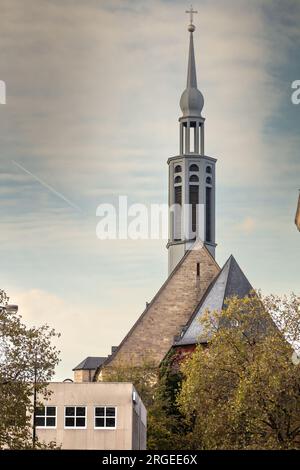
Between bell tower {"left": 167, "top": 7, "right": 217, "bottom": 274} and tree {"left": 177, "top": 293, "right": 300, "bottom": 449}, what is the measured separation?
73053 millimetres

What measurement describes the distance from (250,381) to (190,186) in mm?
89910

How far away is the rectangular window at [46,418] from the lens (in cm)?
8675

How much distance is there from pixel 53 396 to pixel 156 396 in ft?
84.8

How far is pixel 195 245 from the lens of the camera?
136125mm

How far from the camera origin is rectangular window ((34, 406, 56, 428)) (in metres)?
86.8

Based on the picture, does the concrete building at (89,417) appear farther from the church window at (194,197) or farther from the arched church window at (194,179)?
the arched church window at (194,179)

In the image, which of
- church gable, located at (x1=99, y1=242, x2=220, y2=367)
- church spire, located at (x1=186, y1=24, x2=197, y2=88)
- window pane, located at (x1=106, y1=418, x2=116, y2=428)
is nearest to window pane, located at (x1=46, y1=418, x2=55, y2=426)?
window pane, located at (x1=106, y1=418, x2=116, y2=428)

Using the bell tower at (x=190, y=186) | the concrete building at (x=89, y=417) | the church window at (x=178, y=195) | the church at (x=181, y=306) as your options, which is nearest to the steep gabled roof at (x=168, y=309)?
the church at (x=181, y=306)

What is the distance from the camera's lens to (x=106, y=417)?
282 ft

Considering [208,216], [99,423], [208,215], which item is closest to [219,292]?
[208,216]

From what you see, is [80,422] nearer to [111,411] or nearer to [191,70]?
[111,411]

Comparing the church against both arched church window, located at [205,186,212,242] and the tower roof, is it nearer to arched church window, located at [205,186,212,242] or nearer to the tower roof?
arched church window, located at [205,186,212,242]
